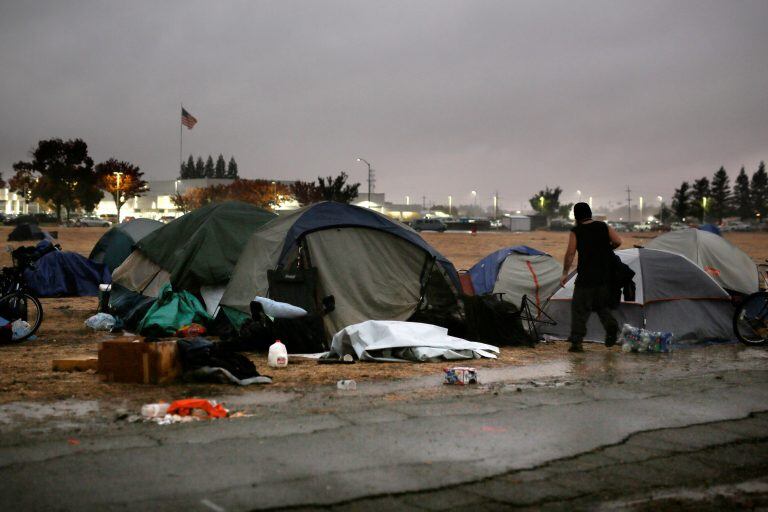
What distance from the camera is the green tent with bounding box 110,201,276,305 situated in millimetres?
12641

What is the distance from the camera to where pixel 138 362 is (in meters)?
7.83

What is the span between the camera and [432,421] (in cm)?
633

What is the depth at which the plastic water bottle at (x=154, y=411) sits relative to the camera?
6305 millimetres

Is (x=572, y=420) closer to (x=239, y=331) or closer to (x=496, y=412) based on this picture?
(x=496, y=412)

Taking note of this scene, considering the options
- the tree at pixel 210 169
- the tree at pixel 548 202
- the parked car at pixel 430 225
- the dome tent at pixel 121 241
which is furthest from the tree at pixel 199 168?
the dome tent at pixel 121 241

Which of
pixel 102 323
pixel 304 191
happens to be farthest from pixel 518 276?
pixel 304 191

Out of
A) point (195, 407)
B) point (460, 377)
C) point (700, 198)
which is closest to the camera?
point (195, 407)

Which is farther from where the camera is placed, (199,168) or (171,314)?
(199,168)

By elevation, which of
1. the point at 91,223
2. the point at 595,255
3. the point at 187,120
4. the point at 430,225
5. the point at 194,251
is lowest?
the point at 595,255

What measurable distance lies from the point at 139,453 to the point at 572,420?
3.35 m

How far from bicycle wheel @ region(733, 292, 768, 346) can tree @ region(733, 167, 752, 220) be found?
156 metres

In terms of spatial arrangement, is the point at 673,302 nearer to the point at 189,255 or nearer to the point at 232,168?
the point at 189,255

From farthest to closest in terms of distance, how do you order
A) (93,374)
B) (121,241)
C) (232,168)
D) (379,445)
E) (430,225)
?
(232,168) → (430,225) → (121,241) → (93,374) → (379,445)

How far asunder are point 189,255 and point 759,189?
537ft
